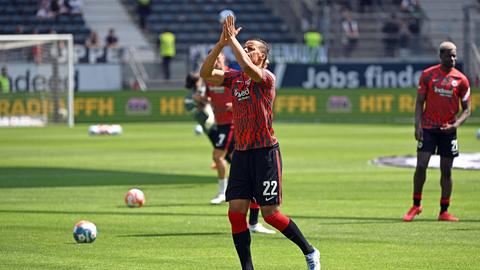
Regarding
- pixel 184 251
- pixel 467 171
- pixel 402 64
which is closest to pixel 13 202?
pixel 184 251

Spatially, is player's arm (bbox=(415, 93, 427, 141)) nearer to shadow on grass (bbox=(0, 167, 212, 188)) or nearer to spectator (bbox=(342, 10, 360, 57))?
shadow on grass (bbox=(0, 167, 212, 188))

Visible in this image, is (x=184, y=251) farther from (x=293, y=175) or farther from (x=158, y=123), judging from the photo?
(x=158, y=123)

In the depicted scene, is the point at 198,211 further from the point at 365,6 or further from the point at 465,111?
the point at 365,6

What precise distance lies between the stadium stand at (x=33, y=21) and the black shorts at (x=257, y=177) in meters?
39.8

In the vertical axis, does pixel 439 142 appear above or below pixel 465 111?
below

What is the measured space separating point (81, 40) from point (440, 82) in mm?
36245

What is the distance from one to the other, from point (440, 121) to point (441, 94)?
14.4 inches

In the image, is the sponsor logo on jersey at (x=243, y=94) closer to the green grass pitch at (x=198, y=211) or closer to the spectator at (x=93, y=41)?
the green grass pitch at (x=198, y=211)

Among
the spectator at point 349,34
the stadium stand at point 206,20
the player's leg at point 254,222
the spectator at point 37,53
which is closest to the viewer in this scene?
the player's leg at point 254,222

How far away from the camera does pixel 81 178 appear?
22.4 m

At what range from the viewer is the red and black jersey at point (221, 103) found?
18094mm

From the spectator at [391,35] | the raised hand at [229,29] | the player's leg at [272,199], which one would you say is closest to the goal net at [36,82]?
the spectator at [391,35]

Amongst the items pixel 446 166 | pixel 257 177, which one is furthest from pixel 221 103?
pixel 257 177

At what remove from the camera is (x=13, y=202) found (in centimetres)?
1781
